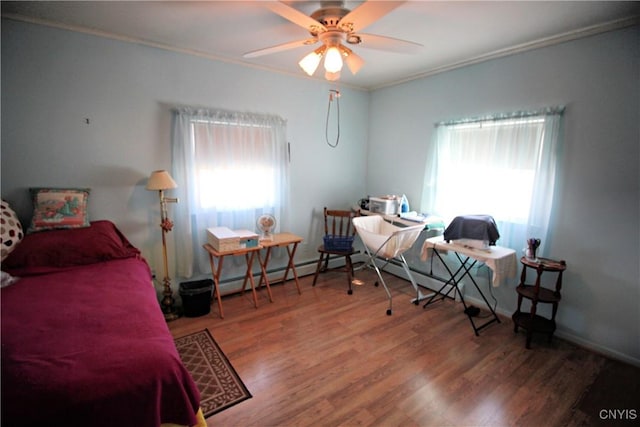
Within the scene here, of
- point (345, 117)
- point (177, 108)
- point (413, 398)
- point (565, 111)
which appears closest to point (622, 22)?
point (565, 111)

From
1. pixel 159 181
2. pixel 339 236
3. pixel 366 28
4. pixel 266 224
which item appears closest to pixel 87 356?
pixel 159 181

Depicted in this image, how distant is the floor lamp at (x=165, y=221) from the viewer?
258 cm

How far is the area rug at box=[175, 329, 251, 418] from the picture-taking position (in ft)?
6.15

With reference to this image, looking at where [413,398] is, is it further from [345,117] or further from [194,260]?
[345,117]

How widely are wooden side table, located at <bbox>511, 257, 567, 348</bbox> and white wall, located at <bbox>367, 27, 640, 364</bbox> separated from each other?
163mm

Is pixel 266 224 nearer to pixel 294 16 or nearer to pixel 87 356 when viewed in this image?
pixel 294 16

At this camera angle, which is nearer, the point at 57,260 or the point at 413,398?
the point at 413,398

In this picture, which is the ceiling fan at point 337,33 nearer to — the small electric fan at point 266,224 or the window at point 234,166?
the window at point 234,166

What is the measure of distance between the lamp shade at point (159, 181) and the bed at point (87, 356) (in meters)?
0.90

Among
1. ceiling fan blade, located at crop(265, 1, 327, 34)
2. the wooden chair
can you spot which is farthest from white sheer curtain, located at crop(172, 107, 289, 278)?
ceiling fan blade, located at crop(265, 1, 327, 34)

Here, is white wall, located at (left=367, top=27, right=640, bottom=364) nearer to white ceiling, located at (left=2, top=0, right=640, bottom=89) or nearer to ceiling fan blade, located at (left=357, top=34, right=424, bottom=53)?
white ceiling, located at (left=2, top=0, right=640, bottom=89)

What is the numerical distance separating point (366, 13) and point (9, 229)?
2685 mm

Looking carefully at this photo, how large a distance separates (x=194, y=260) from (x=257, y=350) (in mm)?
1257

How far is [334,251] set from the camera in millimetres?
3543
